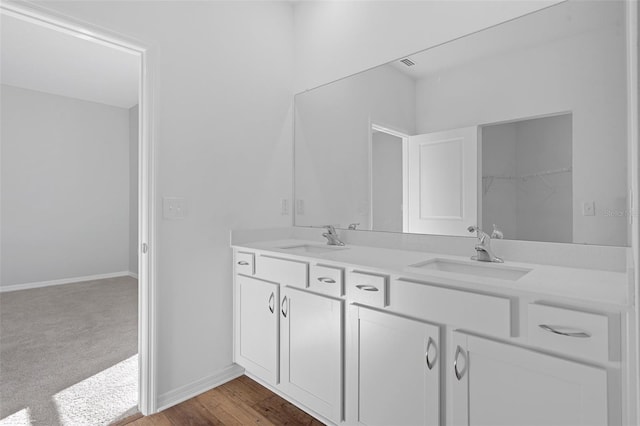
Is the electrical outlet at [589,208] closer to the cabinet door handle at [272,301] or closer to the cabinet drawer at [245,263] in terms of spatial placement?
the cabinet door handle at [272,301]

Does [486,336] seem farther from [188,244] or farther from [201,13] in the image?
[201,13]

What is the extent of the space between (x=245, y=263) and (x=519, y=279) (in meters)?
1.49

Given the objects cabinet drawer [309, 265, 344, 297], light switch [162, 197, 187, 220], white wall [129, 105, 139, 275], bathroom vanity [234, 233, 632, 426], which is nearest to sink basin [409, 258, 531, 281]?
bathroom vanity [234, 233, 632, 426]

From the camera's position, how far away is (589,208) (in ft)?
4.49

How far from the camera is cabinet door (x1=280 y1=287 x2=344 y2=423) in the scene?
5.12 feet

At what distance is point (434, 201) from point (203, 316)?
60.6 inches

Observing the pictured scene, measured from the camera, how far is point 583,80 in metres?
1.38

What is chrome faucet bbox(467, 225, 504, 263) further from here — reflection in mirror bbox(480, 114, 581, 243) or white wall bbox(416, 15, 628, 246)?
white wall bbox(416, 15, 628, 246)

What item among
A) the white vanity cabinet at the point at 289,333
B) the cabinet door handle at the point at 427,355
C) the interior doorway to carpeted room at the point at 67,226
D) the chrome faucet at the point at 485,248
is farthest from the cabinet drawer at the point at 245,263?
the chrome faucet at the point at 485,248

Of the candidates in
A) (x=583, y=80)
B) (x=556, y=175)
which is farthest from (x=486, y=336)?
(x=583, y=80)

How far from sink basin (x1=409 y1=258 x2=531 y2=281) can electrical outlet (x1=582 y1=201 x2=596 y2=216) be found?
35 cm

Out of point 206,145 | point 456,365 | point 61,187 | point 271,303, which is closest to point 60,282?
point 61,187

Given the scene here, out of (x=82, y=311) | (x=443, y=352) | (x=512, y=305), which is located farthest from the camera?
(x=82, y=311)

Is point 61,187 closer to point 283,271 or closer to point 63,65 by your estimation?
point 63,65
